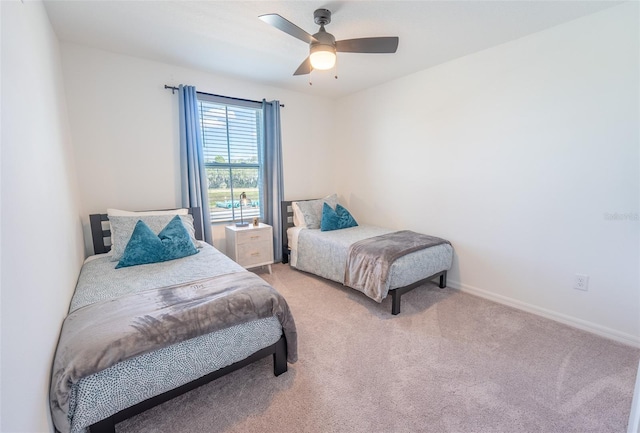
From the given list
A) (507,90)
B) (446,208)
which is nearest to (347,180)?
(446,208)

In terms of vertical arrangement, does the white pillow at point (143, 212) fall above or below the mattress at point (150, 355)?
above

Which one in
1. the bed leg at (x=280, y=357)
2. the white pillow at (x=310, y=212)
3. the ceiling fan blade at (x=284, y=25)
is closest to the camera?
the ceiling fan blade at (x=284, y=25)

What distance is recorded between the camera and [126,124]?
2932mm

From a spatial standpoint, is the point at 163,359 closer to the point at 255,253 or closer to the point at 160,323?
the point at 160,323

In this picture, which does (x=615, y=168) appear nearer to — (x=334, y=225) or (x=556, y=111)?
(x=556, y=111)

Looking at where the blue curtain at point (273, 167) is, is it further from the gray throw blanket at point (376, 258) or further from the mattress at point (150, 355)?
the mattress at point (150, 355)

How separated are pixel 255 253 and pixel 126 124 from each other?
1.95 m

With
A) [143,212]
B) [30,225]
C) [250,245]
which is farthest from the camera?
[250,245]

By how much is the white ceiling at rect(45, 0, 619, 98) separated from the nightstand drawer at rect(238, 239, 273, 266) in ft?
6.75

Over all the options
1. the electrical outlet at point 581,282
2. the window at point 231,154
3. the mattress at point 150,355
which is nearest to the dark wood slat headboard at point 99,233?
the mattress at point 150,355

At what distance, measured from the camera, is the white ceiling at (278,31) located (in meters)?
2.04

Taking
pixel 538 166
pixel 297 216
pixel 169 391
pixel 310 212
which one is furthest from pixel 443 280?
pixel 169 391

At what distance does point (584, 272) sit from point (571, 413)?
130 centimetres

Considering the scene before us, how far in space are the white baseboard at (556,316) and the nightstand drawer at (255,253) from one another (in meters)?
2.25
